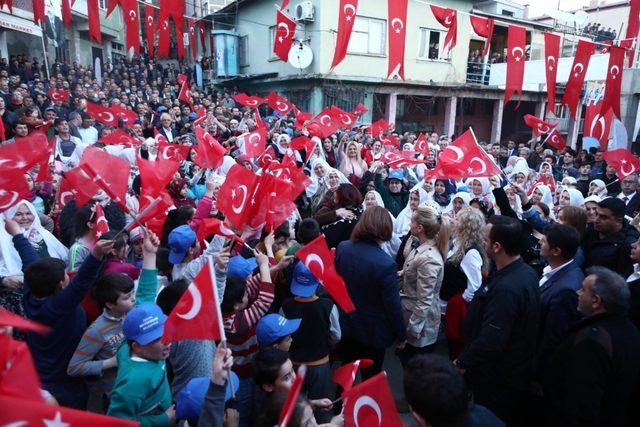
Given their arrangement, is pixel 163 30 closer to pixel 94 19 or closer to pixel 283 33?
pixel 94 19

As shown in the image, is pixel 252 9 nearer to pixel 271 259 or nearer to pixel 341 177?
pixel 341 177

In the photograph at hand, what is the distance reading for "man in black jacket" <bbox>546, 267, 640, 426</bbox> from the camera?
2373 mm

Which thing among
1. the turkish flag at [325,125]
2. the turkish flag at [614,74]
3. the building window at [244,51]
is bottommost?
the turkish flag at [325,125]

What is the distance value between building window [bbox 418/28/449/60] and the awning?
17.1 meters

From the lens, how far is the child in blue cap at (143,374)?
213cm

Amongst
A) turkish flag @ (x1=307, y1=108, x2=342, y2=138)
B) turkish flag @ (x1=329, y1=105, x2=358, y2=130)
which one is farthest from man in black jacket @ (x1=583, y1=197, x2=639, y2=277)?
turkish flag @ (x1=329, y1=105, x2=358, y2=130)

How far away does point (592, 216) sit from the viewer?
4.50 m

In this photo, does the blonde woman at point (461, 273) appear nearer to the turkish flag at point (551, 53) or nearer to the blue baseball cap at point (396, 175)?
the blue baseball cap at point (396, 175)

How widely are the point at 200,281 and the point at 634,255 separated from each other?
9.71 feet

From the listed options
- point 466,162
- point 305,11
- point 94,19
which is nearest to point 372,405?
point 466,162

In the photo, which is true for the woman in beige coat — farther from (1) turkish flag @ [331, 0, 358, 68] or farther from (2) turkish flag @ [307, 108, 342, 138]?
(1) turkish flag @ [331, 0, 358, 68]

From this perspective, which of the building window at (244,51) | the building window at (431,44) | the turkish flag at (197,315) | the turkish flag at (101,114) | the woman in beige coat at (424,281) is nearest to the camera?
the turkish flag at (197,315)

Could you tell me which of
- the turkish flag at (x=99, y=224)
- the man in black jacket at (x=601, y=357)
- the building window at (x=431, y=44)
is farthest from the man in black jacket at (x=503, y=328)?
the building window at (x=431, y=44)

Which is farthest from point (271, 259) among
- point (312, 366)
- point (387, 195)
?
point (387, 195)
